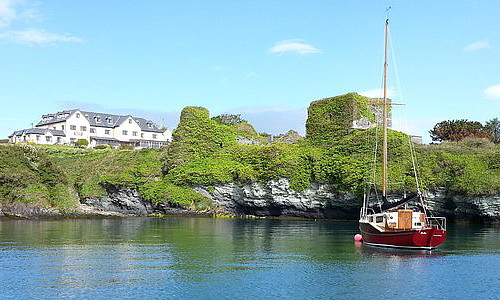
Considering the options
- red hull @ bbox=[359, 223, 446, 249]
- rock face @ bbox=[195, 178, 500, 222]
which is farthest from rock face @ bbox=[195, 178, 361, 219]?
red hull @ bbox=[359, 223, 446, 249]

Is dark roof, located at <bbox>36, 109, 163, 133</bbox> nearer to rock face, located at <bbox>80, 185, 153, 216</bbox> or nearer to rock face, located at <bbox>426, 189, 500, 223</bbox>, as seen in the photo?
rock face, located at <bbox>80, 185, 153, 216</bbox>

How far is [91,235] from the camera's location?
49.4 m

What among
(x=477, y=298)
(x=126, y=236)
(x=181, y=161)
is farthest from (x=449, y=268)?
(x=181, y=161)

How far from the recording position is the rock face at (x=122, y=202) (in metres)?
81.8

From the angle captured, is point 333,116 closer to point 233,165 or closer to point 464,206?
point 233,165

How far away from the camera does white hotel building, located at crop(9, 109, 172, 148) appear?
12038 centimetres

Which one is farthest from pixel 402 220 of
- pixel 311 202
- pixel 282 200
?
pixel 282 200

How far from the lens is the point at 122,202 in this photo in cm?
8238

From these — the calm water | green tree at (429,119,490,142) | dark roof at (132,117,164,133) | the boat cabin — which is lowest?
the calm water

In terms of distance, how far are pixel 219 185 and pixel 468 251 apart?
44807 millimetres

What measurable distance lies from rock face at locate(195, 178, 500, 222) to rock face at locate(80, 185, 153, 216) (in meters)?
9.13

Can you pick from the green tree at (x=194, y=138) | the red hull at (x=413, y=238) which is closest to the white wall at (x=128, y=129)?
the green tree at (x=194, y=138)

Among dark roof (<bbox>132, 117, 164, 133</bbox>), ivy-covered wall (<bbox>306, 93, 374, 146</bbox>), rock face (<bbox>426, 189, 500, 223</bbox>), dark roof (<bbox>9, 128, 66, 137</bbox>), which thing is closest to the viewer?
rock face (<bbox>426, 189, 500, 223</bbox>)

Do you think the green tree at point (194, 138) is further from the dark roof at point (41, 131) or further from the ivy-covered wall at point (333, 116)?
the dark roof at point (41, 131)
